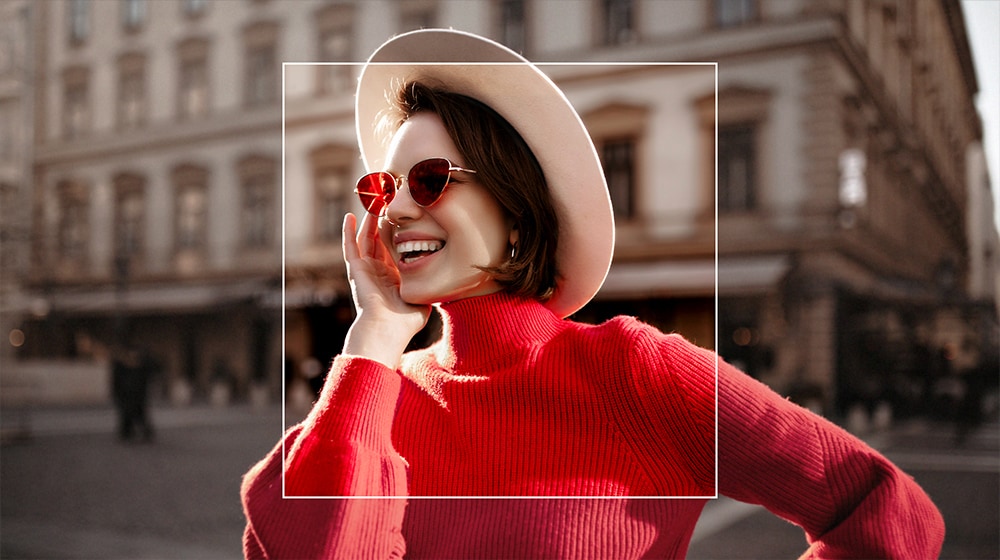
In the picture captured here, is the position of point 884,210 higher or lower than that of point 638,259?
higher

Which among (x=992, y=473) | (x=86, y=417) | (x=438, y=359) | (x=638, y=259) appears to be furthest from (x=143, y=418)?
(x=992, y=473)

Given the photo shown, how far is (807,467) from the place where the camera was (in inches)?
50.1

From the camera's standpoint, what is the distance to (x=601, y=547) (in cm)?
131

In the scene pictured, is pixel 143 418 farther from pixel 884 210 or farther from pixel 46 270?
pixel 884 210

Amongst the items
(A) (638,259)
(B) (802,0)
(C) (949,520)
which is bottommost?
(C) (949,520)

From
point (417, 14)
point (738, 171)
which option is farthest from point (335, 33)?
point (738, 171)

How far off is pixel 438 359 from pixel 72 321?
11.2ft

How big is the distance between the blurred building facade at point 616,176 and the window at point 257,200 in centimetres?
1

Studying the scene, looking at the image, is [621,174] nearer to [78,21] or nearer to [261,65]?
[261,65]

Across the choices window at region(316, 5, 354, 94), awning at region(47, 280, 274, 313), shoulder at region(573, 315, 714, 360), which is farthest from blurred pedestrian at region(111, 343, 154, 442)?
shoulder at region(573, 315, 714, 360)

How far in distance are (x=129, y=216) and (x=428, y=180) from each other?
291cm

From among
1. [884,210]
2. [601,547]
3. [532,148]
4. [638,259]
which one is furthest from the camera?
[884,210]

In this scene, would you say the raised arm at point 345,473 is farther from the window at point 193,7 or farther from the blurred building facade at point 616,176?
the window at point 193,7

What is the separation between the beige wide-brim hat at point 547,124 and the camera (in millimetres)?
1401
